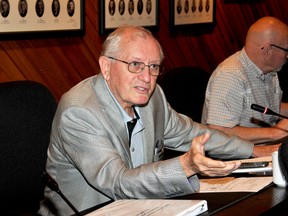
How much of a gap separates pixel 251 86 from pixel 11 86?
157 centimetres

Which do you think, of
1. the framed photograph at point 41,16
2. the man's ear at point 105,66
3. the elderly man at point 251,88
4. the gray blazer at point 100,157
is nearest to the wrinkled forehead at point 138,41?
the man's ear at point 105,66

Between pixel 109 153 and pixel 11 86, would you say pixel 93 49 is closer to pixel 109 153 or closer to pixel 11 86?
pixel 11 86

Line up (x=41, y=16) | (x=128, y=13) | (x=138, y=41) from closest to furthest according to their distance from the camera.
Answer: (x=138, y=41), (x=41, y=16), (x=128, y=13)

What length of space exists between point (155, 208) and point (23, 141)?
934mm

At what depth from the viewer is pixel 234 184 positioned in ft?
7.81

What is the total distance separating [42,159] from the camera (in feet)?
9.18

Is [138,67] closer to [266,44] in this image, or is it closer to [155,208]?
[155,208]

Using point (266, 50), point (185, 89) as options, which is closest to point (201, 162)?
point (185, 89)

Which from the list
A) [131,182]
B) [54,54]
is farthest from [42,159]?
[54,54]

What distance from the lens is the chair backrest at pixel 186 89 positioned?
11.9ft

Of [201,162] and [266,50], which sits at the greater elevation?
→ [266,50]

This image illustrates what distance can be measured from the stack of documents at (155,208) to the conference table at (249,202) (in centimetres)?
5

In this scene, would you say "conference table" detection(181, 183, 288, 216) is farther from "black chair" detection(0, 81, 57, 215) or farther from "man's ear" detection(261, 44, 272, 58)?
"man's ear" detection(261, 44, 272, 58)

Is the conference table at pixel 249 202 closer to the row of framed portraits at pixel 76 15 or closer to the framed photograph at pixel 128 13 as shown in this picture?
the row of framed portraits at pixel 76 15
